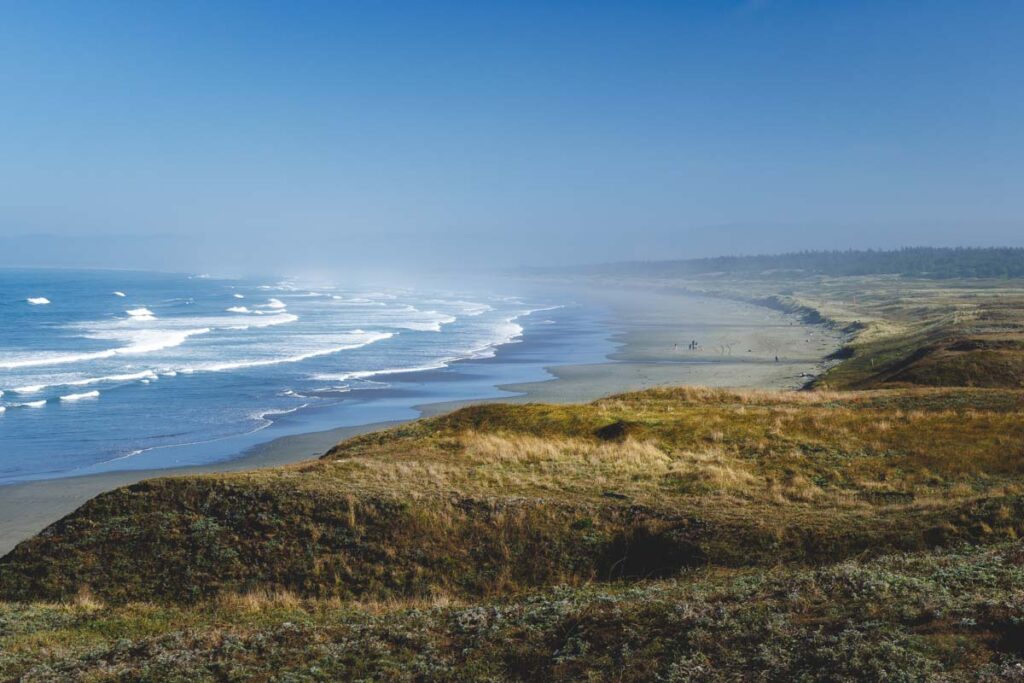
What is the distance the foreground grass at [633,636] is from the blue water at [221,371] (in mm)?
28396

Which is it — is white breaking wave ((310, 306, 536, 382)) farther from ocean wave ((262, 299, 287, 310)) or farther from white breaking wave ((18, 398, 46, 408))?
ocean wave ((262, 299, 287, 310))

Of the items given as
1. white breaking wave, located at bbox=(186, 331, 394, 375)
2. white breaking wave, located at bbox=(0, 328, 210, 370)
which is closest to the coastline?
white breaking wave, located at bbox=(186, 331, 394, 375)

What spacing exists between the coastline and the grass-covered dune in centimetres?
1121

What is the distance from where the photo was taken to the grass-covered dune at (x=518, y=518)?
17547 millimetres

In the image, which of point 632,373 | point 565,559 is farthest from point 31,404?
point 565,559

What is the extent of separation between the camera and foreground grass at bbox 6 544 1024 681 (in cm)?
1054

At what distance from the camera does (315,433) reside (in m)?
46.6

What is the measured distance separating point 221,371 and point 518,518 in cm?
5586

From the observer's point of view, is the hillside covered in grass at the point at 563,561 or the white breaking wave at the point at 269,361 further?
the white breaking wave at the point at 269,361

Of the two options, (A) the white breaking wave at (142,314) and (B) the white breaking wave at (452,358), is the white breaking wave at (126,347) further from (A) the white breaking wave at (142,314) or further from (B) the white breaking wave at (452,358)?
(B) the white breaking wave at (452,358)

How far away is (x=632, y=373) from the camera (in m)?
72.6

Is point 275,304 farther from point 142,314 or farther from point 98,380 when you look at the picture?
point 98,380

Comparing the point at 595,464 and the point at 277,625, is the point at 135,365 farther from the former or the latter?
the point at 277,625

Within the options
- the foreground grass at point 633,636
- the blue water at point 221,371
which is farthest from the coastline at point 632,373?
the foreground grass at point 633,636
